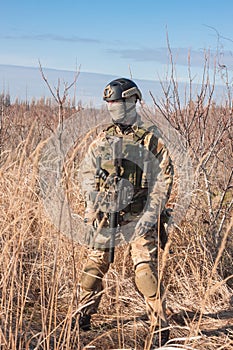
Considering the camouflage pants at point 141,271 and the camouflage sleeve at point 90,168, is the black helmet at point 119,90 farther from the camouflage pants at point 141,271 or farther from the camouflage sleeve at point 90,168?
the camouflage pants at point 141,271

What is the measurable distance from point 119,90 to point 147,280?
1.20 m

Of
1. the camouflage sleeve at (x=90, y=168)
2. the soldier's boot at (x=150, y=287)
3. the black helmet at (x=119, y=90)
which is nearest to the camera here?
the soldier's boot at (x=150, y=287)

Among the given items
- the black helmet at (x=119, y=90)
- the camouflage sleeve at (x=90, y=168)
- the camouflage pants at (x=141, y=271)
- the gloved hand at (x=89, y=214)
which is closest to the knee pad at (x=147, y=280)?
the camouflage pants at (x=141, y=271)

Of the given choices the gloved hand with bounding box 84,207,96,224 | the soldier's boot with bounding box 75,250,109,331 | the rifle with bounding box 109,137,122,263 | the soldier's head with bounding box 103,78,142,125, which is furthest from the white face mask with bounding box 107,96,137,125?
the soldier's boot with bounding box 75,250,109,331

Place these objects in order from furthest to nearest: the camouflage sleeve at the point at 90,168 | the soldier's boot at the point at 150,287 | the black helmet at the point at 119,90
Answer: the camouflage sleeve at the point at 90,168
the black helmet at the point at 119,90
the soldier's boot at the point at 150,287

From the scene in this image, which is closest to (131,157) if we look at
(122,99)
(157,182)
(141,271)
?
(157,182)

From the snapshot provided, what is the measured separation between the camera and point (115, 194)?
3059mm

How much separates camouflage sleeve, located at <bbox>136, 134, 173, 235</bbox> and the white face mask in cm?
17

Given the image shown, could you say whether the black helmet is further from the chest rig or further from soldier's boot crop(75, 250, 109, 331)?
soldier's boot crop(75, 250, 109, 331)

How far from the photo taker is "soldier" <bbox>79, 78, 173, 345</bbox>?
3.10 meters

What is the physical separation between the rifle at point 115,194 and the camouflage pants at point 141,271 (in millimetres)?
134

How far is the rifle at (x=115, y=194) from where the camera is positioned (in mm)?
3064

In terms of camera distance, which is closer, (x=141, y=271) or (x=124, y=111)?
(x=141, y=271)

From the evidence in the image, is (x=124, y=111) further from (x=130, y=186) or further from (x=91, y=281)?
(x=91, y=281)
